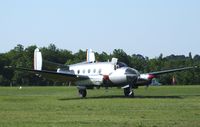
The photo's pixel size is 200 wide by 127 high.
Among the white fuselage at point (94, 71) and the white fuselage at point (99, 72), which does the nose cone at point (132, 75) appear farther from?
the white fuselage at point (94, 71)

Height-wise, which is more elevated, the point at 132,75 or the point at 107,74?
the point at 107,74

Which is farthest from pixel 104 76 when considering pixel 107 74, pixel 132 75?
pixel 132 75

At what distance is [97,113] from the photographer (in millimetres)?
23984

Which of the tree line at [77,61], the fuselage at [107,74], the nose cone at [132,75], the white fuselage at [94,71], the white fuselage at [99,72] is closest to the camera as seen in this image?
the nose cone at [132,75]

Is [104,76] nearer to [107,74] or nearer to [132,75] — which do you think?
[107,74]

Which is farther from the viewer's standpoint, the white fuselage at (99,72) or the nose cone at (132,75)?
the white fuselage at (99,72)

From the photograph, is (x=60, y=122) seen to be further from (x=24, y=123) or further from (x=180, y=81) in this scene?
(x=180, y=81)

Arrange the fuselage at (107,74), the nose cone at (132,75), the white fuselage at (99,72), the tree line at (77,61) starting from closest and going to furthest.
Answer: the nose cone at (132,75) < the fuselage at (107,74) < the white fuselage at (99,72) < the tree line at (77,61)

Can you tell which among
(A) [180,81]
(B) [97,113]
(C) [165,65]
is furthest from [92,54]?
(C) [165,65]

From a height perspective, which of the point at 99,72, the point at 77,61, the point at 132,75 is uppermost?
the point at 77,61

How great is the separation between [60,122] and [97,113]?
14.5 ft

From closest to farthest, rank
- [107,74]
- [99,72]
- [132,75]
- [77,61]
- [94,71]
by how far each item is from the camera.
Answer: [132,75] < [107,74] < [99,72] < [94,71] < [77,61]

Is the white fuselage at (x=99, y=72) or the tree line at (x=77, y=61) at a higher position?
the tree line at (x=77, y=61)

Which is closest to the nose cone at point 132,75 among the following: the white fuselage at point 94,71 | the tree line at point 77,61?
the white fuselage at point 94,71
